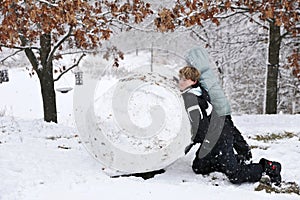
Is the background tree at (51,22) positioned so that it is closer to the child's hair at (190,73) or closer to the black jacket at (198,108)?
the child's hair at (190,73)

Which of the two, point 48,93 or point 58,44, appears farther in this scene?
point 48,93

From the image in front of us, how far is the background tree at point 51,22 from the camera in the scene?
26.6ft

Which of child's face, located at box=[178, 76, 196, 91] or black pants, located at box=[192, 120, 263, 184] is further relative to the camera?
child's face, located at box=[178, 76, 196, 91]

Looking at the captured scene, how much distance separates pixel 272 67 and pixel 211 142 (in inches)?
299

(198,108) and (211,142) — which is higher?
(198,108)

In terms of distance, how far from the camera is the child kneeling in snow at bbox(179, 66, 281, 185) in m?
4.80

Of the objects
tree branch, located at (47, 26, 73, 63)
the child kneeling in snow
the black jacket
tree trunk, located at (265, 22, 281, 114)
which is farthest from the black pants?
tree trunk, located at (265, 22, 281, 114)

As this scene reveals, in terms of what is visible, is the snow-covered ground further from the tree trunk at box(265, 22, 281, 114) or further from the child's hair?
the tree trunk at box(265, 22, 281, 114)

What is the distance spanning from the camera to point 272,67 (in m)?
11.8

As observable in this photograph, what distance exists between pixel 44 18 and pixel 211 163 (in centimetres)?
496

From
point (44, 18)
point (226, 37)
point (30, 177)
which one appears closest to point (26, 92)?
point (226, 37)

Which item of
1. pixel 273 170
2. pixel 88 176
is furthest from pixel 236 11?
pixel 88 176

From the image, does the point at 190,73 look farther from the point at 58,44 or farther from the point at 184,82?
the point at 58,44

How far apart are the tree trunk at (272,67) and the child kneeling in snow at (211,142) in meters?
7.26
